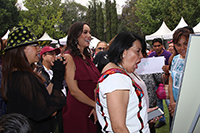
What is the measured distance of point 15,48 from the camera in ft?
5.70

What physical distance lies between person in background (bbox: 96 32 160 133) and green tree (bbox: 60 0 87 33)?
5153 cm

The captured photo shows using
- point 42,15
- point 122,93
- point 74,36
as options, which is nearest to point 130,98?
point 122,93

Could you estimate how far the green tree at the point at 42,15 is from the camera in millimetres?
37931

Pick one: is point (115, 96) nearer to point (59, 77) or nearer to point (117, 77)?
point (117, 77)

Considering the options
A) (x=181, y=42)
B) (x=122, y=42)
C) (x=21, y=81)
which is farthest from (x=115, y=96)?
(x=181, y=42)

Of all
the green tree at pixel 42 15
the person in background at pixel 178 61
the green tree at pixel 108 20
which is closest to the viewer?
the person in background at pixel 178 61

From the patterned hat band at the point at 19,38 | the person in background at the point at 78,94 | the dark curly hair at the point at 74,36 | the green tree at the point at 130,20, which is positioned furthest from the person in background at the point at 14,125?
the green tree at the point at 130,20

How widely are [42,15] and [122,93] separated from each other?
4429 cm

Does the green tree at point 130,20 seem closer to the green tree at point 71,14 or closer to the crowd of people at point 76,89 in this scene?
the green tree at point 71,14

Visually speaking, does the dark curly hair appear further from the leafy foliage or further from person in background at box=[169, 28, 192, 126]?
the leafy foliage

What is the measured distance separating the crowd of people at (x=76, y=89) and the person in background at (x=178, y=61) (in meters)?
0.01

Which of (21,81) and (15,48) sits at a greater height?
(15,48)

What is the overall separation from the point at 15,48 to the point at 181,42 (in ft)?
7.49

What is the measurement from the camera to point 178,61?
2.71 meters
